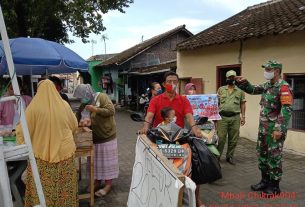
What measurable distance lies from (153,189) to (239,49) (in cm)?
868

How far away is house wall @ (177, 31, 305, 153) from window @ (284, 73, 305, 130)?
241 mm

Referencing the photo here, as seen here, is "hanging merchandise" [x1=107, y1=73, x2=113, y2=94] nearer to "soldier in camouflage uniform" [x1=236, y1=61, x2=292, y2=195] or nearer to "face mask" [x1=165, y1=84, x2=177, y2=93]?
"soldier in camouflage uniform" [x1=236, y1=61, x2=292, y2=195]

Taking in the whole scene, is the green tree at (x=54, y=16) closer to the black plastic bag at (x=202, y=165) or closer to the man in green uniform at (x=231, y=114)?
the man in green uniform at (x=231, y=114)

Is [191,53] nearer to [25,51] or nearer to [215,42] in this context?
[215,42]

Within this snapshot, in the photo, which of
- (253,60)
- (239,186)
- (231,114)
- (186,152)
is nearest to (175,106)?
(186,152)

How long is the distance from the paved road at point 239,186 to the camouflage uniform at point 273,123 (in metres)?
0.47

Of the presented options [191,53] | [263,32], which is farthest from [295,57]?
[191,53]

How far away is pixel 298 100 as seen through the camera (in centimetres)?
894

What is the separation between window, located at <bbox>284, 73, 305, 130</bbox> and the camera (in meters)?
8.79

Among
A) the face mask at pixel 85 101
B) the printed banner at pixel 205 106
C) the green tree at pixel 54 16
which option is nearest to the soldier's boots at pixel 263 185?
the printed banner at pixel 205 106

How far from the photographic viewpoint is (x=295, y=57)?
875cm

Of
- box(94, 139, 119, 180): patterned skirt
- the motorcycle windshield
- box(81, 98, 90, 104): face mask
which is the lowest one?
box(94, 139, 119, 180): patterned skirt

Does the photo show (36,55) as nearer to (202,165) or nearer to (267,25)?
(202,165)

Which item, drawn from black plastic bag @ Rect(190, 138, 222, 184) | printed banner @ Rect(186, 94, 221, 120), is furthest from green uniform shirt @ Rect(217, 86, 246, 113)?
black plastic bag @ Rect(190, 138, 222, 184)
